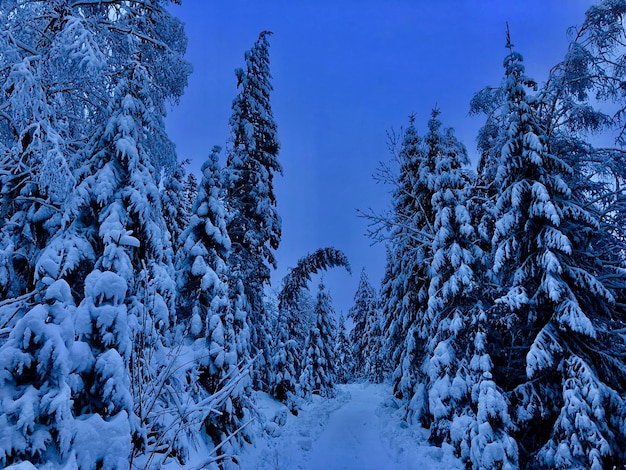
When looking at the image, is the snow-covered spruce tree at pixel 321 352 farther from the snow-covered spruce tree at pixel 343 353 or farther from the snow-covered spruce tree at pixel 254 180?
the snow-covered spruce tree at pixel 343 353

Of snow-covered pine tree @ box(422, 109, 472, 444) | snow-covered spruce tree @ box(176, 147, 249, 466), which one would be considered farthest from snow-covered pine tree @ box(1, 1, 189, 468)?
snow-covered pine tree @ box(422, 109, 472, 444)

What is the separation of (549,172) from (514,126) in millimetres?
1509

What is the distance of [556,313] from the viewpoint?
8.46m

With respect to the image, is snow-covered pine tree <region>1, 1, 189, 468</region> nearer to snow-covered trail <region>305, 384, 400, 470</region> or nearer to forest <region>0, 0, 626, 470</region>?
forest <region>0, 0, 626, 470</region>

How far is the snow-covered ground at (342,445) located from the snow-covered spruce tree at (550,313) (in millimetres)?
3340

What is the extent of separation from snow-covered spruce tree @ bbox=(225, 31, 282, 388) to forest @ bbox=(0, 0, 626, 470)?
13cm

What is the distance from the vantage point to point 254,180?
658 inches

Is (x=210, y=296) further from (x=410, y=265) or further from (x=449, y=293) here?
(x=410, y=265)

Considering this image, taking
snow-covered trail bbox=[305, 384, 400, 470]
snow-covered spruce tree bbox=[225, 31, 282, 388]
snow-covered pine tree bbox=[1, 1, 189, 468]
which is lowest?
snow-covered trail bbox=[305, 384, 400, 470]

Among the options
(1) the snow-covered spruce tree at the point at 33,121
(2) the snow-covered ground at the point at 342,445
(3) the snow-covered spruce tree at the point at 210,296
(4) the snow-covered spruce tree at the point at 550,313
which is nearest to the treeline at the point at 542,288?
(4) the snow-covered spruce tree at the point at 550,313

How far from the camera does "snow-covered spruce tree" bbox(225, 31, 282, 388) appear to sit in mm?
15828

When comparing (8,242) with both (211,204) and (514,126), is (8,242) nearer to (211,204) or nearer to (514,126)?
(211,204)

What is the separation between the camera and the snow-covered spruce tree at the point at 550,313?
24.5 feet

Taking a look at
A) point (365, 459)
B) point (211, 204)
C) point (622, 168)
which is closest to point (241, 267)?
point (211, 204)
